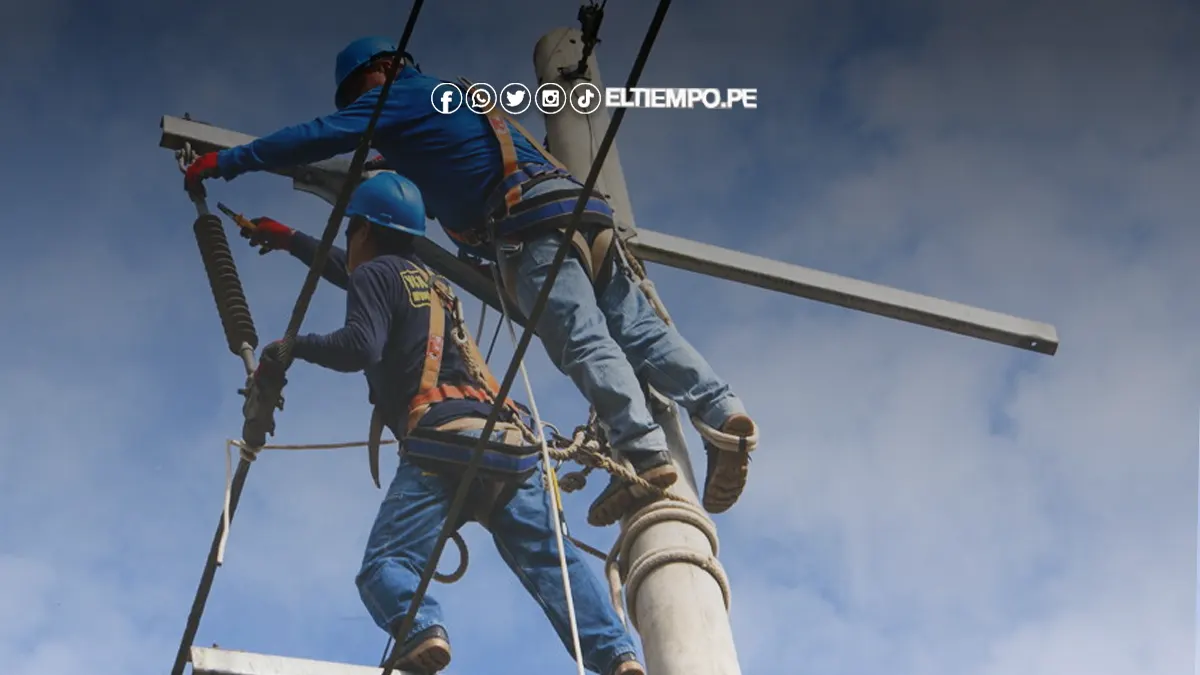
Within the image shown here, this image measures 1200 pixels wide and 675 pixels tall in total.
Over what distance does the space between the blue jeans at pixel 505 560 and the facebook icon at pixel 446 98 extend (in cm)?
138

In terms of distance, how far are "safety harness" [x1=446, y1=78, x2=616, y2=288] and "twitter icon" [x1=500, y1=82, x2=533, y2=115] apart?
0.42 metres

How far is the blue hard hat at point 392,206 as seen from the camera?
7691mm

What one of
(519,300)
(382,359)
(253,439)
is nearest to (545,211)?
(519,300)

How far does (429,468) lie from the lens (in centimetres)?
685

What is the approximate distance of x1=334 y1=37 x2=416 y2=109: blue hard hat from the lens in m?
7.88

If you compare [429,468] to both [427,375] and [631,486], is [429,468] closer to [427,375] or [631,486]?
[427,375]

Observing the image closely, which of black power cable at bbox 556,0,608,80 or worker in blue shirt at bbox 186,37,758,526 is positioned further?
black power cable at bbox 556,0,608,80

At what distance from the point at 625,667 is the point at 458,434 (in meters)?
1.04

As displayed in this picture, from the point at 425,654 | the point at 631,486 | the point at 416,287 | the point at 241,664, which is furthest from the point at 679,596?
the point at 416,287

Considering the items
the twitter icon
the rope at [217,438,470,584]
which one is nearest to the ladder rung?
the rope at [217,438,470,584]

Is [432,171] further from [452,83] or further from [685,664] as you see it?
[685,664]

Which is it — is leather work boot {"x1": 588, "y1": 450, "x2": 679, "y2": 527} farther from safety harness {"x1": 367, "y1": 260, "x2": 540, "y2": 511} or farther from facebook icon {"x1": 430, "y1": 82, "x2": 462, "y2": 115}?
facebook icon {"x1": 430, "y1": 82, "x2": 462, "y2": 115}

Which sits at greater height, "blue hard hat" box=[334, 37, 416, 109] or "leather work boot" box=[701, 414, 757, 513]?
"blue hard hat" box=[334, 37, 416, 109]

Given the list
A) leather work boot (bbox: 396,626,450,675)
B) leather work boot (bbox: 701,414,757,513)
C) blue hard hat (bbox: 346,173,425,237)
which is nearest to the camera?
leather work boot (bbox: 396,626,450,675)
